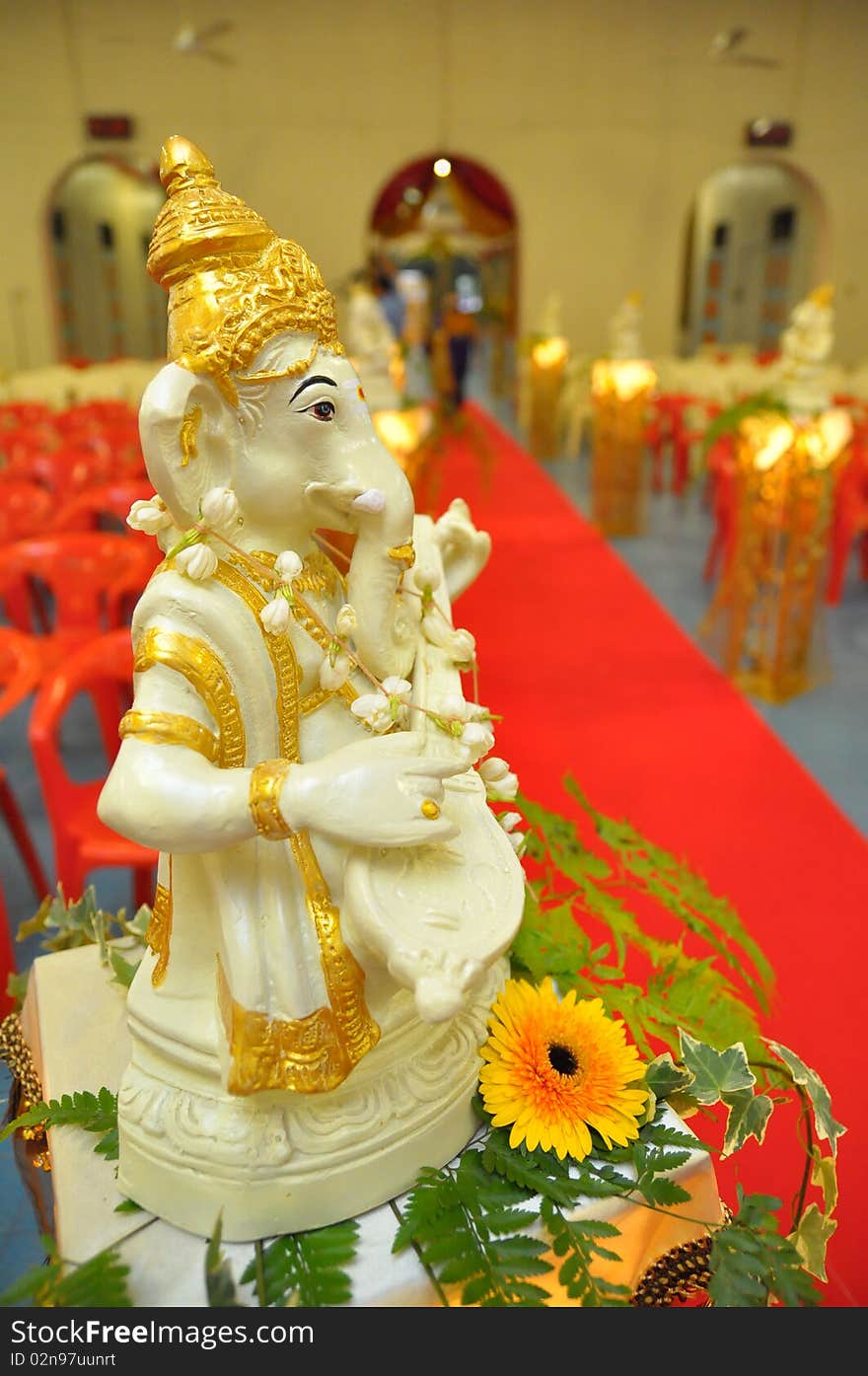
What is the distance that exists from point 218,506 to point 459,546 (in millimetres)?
598

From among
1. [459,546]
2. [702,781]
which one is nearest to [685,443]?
[702,781]

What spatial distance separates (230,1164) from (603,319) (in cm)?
1096

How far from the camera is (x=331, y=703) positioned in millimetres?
1238

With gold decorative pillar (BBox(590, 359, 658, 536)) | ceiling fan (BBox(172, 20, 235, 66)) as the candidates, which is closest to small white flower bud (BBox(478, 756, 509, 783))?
gold decorative pillar (BBox(590, 359, 658, 536))

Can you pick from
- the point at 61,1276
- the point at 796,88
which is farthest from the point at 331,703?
the point at 796,88

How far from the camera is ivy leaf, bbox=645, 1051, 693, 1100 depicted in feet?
4.48

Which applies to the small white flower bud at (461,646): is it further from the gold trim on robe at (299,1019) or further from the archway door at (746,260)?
the archway door at (746,260)

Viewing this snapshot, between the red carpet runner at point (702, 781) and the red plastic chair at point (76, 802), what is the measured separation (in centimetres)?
116

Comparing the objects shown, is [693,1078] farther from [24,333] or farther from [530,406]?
[24,333]

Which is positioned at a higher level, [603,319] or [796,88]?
[796,88]

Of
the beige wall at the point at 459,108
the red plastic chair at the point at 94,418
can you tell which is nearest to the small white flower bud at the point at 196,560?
the red plastic chair at the point at 94,418

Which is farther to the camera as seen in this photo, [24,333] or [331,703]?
[24,333]

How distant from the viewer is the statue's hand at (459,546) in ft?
5.14

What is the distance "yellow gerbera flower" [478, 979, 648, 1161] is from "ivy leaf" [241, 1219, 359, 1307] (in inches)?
9.7
